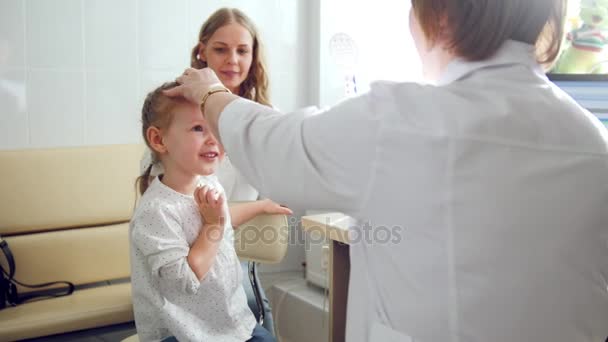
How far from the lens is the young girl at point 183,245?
1.43 metres

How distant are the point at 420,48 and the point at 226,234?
2.53ft

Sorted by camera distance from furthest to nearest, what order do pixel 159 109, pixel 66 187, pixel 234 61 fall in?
pixel 66 187 → pixel 234 61 → pixel 159 109

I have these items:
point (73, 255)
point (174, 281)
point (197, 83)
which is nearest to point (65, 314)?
point (73, 255)

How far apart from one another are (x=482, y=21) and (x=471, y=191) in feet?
0.83

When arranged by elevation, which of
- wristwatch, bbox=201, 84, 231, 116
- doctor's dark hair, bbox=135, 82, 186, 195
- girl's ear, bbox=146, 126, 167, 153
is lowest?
girl's ear, bbox=146, 126, 167, 153

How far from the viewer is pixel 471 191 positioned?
90 cm

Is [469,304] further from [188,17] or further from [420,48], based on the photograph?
[188,17]

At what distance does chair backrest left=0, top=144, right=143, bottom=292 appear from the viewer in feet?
7.27

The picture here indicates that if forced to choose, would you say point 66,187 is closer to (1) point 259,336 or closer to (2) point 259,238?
(2) point 259,238

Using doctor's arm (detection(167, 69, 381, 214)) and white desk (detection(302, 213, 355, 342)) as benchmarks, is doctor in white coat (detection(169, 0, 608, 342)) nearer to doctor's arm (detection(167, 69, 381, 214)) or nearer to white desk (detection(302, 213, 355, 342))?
doctor's arm (detection(167, 69, 381, 214))

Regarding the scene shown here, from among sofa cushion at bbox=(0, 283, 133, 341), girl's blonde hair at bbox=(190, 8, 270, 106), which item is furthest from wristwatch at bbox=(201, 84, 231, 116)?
sofa cushion at bbox=(0, 283, 133, 341)

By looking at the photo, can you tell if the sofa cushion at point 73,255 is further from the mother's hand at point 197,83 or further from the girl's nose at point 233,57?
the mother's hand at point 197,83

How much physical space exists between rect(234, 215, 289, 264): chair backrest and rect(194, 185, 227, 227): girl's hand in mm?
392

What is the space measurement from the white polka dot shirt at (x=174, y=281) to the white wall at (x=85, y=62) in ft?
3.53
